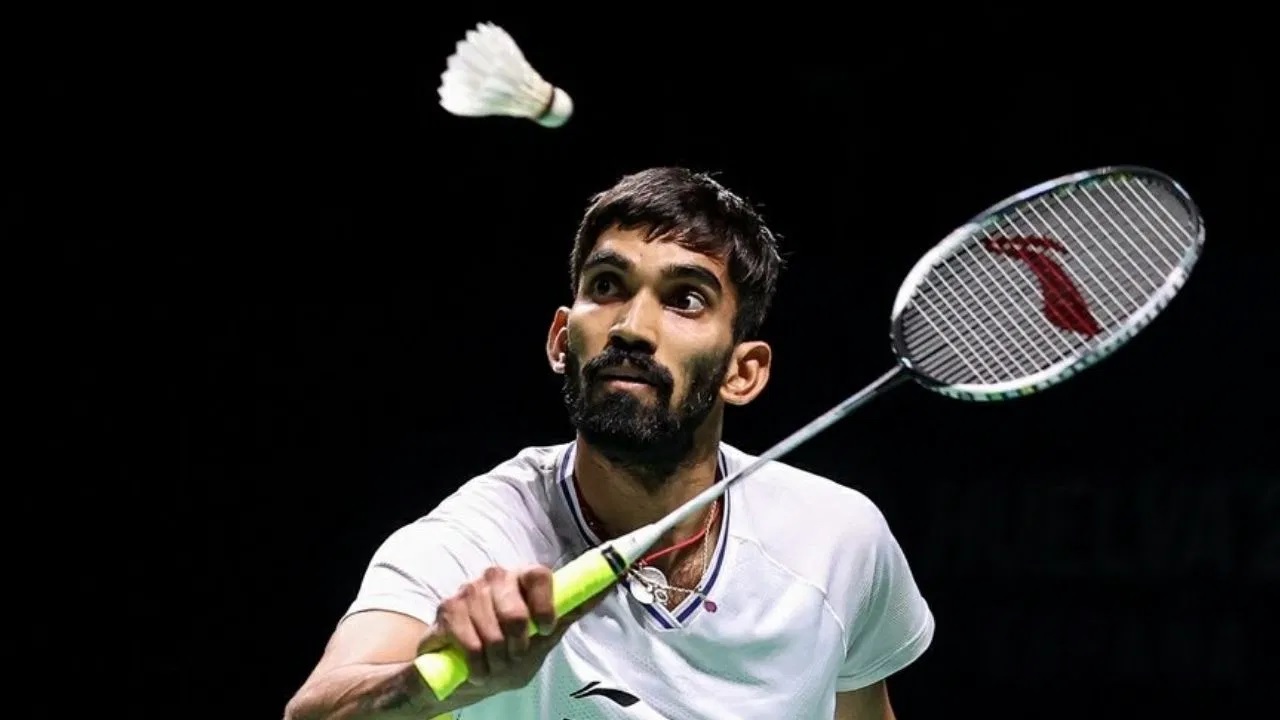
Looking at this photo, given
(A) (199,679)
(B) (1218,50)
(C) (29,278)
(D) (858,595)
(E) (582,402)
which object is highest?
(B) (1218,50)

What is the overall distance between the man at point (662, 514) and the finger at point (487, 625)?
1.41ft

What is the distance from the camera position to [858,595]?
3145 mm

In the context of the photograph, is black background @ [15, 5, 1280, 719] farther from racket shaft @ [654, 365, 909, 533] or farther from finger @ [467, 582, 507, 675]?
finger @ [467, 582, 507, 675]

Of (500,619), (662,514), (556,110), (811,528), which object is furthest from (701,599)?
(556,110)

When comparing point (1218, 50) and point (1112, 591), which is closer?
point (1112, 591)

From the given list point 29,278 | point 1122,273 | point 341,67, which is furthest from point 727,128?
point 1122,273

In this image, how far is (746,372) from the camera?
3.10 meters

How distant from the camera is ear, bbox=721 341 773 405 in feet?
10.0

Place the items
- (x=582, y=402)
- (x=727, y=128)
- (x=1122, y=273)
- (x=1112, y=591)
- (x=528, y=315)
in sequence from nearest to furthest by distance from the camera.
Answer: (x=582, y=402), (x=1122, y=273), (x=1112, y=591), (x=528, y=315), (x=727, y=128)

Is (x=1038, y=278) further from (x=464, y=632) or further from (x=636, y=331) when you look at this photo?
(x=464, y=632)

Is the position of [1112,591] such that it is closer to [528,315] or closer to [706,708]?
[528,315]

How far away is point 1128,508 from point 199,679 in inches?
105

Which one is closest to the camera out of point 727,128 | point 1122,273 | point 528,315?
point 1122,273

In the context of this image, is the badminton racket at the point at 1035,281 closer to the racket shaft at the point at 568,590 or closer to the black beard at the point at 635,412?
the black beard at the point at 635,412
